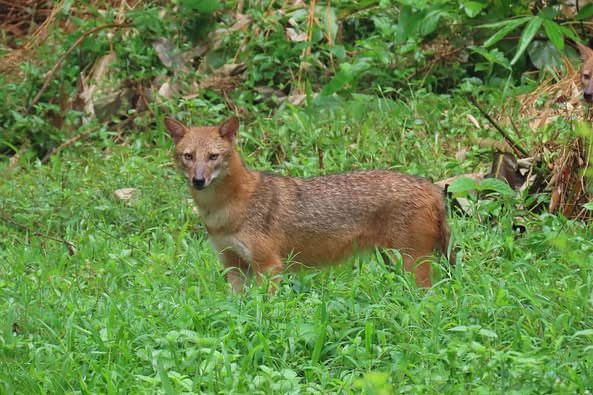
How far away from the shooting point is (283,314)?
18.6 ft

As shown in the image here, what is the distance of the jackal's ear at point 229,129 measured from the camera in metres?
7.08

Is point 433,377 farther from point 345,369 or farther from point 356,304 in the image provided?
point 356,304

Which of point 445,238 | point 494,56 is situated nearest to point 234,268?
point 445,238

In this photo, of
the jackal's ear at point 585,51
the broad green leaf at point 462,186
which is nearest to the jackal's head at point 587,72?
the jackal's ear at point 585,51

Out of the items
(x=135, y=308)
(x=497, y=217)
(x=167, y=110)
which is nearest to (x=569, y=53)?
(x=497, y=217)

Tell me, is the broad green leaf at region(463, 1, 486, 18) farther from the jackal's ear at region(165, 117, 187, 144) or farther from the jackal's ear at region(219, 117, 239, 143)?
the jackal's ear at region(165, 117, 187, 144)

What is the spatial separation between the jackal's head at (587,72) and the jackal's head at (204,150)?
3169 mm

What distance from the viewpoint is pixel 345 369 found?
519 cm

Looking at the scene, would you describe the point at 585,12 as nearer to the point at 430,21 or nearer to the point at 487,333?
the point at 430,21

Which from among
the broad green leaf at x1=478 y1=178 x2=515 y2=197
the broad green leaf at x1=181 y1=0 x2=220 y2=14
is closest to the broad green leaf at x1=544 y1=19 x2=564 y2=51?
the broad green leaf at x1=478 y1=178 x2=515 y2=197

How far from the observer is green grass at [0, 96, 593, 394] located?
492 cm

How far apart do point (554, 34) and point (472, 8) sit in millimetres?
1079

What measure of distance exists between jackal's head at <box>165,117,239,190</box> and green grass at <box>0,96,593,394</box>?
64 cm

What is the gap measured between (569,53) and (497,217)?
2.98 meters
